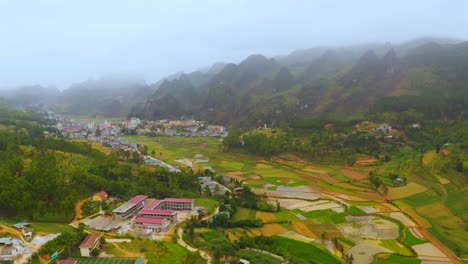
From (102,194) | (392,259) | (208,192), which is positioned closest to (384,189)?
(392,259)

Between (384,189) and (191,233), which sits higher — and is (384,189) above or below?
below

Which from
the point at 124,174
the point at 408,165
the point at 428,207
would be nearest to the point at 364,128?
the point at 408,165

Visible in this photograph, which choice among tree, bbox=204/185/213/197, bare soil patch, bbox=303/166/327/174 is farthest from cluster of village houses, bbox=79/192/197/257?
bare soil patch, bbox=303/166/327/174

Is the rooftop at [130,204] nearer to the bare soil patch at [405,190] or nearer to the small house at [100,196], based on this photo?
the small house at [100,196]

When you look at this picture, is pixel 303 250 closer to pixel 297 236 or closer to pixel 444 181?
pixel 297 236

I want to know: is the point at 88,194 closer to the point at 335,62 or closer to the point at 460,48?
the point at 460,48

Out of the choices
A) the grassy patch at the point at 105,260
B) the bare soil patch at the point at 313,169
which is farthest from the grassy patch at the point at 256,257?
the bare soil patch at the point at 313,169
